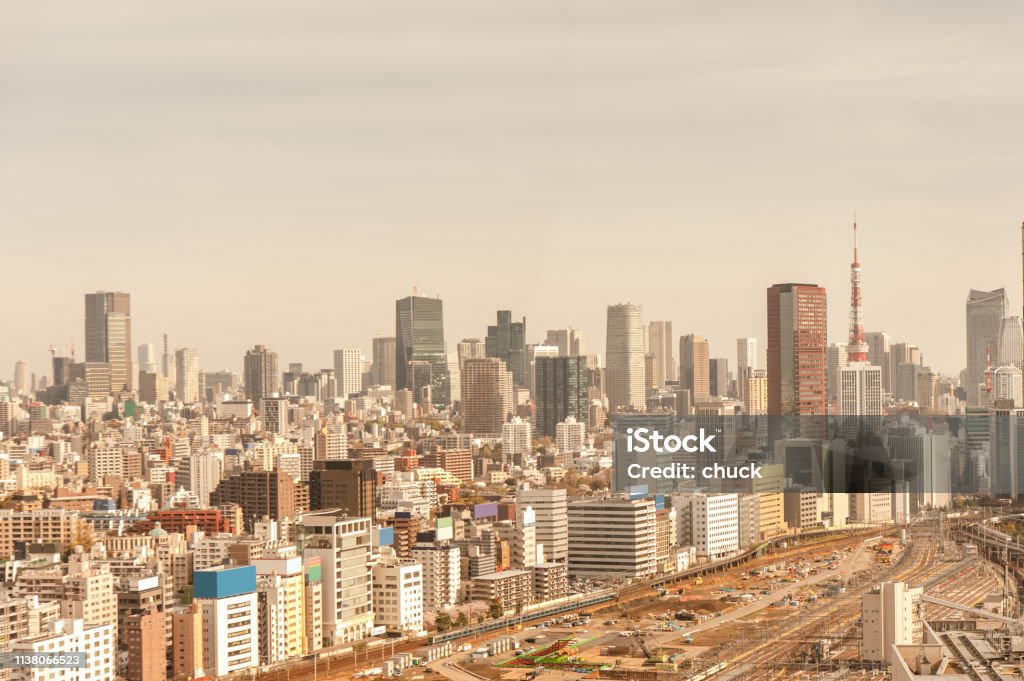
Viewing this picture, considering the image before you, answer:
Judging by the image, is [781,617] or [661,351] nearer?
[781,617]

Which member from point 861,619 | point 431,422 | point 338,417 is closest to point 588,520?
point 861,619

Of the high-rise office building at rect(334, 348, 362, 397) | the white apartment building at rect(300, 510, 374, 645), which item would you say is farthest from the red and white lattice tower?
the high-rise office building at rect(334, 348, 362, 397)

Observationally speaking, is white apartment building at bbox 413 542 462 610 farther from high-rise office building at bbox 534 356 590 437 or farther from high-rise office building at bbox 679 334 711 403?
A: high-rise office building at bbox 534 356 590 437

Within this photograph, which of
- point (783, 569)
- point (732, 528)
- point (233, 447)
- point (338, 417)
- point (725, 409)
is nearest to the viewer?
point (783, 569)

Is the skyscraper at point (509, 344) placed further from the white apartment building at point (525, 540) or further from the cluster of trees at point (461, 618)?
the cluster of trees at point (461, 618)

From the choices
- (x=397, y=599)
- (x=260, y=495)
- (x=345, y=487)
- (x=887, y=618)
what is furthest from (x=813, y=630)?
(x=260, y=495)

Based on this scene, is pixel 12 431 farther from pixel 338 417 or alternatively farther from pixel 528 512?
pixel 528 512

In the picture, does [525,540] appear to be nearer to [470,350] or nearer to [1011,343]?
[1011,343]
